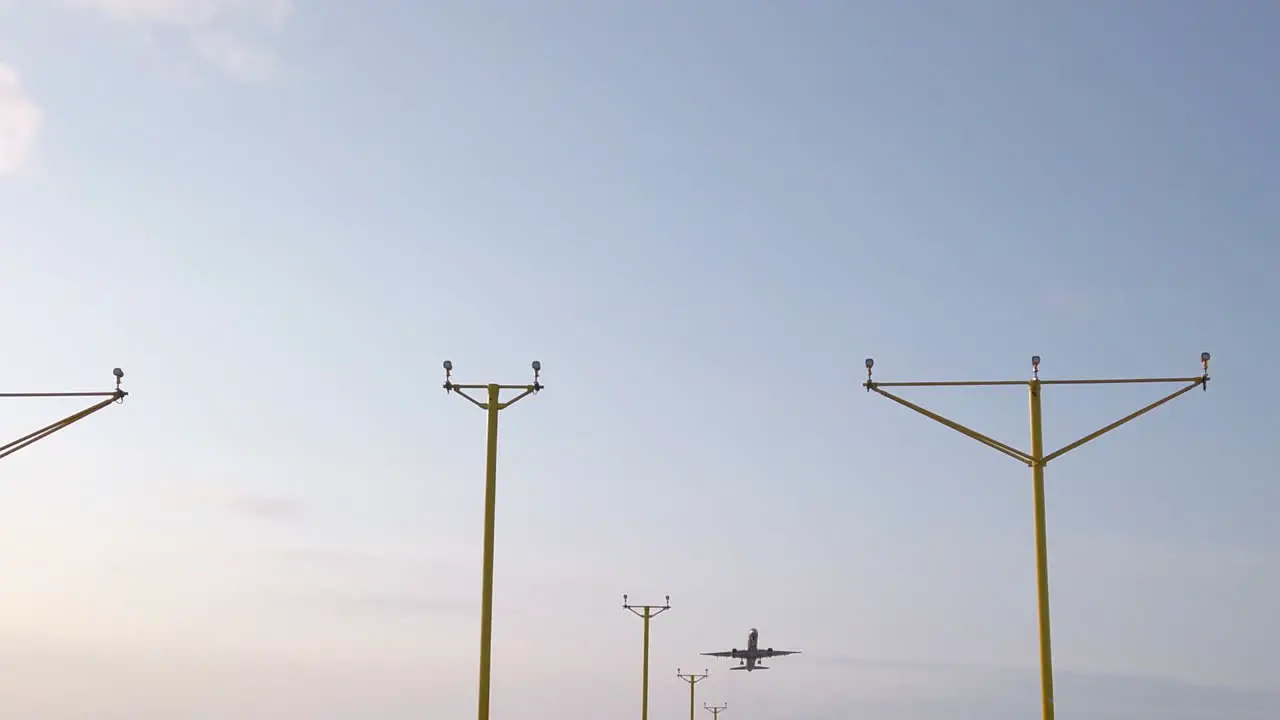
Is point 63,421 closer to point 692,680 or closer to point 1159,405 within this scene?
point 1159,405

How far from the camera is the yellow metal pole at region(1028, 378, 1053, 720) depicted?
34.6m

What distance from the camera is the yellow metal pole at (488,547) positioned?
128ft

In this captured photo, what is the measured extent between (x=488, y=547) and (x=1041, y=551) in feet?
44.4

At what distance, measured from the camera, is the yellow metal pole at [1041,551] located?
3456cm

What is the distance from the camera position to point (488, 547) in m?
39.5

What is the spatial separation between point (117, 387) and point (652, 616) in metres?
55.5

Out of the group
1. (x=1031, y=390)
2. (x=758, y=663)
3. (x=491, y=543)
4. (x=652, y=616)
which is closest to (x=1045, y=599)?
(x=1031, y=390)

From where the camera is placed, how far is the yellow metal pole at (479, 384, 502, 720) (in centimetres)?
3897

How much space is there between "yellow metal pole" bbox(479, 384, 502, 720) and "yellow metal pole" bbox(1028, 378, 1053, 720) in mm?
13377

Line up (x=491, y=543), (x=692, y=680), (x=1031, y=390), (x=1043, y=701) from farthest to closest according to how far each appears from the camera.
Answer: (x=692, y=680) → (x=491, y=543) → (x=1031, y=390) → (x=1043, y=701)

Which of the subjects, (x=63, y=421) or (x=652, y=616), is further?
(x=652, y=616)

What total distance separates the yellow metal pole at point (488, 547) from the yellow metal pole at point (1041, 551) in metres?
13.4

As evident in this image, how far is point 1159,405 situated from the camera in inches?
1430

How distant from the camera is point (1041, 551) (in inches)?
1399
